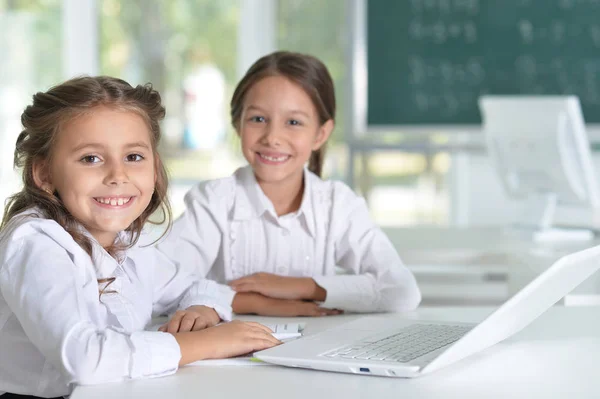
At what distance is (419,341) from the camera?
4.32 feet

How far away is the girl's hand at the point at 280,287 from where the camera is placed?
6.01 feet

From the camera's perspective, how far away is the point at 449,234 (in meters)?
3.25

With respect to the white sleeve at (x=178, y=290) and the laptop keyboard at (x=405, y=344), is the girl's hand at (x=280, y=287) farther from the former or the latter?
the laptop keyboard at (x=405, y=344)

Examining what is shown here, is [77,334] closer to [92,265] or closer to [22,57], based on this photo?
[92,265]

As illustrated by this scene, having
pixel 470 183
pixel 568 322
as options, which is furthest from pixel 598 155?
pixel 568 322

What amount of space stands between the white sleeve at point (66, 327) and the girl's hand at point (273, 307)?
1.73 feet

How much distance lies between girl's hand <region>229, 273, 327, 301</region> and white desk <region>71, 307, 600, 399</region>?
0.61 meters

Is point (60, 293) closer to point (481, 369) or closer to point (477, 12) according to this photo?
point (481, 369)

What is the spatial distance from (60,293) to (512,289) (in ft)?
5.03

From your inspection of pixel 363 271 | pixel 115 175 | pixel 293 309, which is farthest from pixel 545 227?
pixel 115 175

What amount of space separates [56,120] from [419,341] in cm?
66

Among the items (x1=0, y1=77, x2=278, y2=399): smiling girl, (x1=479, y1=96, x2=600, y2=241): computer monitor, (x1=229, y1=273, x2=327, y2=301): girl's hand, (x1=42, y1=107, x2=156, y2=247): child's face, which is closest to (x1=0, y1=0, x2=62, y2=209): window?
(x1=479, y1=96, x2=600, y2=241): computer monitor

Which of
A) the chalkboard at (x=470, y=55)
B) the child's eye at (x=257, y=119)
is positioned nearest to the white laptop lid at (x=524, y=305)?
the child's eye at (x=257, y=119)

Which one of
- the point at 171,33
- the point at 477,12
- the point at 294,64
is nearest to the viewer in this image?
the point at 294,64
